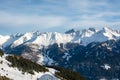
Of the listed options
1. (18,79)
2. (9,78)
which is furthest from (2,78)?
(18,79)

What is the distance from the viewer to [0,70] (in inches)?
7741

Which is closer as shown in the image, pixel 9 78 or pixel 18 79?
pixel 9 78

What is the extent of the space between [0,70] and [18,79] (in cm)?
1085

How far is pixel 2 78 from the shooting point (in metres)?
173

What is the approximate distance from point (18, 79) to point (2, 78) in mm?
25164

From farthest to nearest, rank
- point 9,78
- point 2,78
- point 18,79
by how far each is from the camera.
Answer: point 18,79, point 9,78, point 2,78

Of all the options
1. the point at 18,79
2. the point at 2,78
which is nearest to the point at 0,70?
the point at 18,79

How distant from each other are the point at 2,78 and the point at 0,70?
78.1ft

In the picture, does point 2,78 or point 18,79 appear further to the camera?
point 18,79

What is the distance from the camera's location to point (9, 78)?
185375mm

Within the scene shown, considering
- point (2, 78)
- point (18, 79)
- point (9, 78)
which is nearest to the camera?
point (2, 78)

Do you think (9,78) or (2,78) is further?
(9,78)

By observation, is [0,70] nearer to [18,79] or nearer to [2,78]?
[18,79]

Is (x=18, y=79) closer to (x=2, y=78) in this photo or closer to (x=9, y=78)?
(x=9, y=78)
